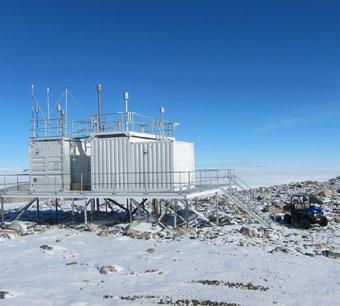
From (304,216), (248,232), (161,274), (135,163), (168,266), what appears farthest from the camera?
(304,216)

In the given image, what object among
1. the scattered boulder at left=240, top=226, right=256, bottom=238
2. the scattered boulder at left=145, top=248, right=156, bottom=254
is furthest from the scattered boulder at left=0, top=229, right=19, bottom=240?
the scattered boulder at left=240, top=226, right=256, bottom=238

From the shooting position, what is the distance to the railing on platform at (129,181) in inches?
1077

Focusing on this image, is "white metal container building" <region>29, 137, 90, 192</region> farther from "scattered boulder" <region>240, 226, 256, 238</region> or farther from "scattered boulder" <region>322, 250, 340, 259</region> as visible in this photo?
"scattered boulder" <region>322, 250, 340, 259</region>

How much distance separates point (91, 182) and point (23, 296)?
14796 mm

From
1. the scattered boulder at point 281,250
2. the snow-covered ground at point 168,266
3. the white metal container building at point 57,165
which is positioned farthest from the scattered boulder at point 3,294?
the white metal container building at point 57,165

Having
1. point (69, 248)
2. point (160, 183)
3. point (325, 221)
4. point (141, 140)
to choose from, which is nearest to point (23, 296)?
point (69, 248)

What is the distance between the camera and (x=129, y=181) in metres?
27.8

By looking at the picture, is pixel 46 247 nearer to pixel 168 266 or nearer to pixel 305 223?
pixel 168 266

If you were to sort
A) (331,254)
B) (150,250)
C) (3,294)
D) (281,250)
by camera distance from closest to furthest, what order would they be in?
(3,294) < (331,254) < (281,250) < (150,250)

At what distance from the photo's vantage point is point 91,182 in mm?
28625

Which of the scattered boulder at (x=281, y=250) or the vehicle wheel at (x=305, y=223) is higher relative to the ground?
the vehicle wheel at (x=305, y=223)

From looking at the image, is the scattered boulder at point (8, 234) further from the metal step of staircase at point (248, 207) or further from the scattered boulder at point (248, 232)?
the metal step of staircase at point (248, 207)

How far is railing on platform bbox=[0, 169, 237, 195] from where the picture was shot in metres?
27.3

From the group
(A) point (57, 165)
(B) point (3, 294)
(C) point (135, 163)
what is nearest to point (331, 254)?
(C) point (135, 163)
